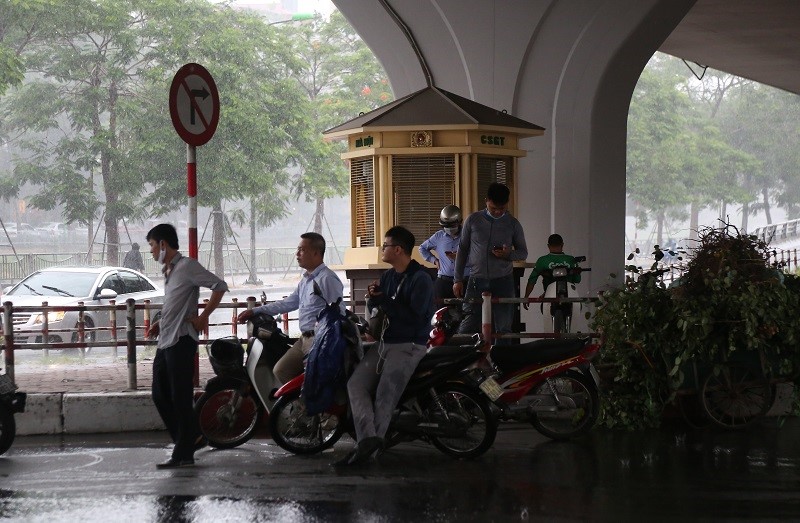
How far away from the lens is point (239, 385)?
8.34 metres

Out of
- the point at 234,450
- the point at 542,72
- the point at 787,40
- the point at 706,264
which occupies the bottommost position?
the point at 234,450

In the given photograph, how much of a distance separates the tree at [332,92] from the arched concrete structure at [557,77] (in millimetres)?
23052

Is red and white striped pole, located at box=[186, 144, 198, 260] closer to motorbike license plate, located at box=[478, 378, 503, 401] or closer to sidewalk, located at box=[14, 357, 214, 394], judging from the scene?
sidewalk, located at box=[14, 357, 214, 394]

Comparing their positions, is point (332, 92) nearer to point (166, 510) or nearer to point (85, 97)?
point (85, 97)

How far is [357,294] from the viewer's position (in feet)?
42.9

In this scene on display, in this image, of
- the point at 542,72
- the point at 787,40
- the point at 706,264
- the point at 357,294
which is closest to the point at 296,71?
the point at 787,40

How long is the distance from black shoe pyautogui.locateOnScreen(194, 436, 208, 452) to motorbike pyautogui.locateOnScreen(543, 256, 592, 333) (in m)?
3.80

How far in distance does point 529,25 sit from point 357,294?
15.9 feet

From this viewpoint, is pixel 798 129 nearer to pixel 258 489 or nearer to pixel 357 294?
pixel 357 294

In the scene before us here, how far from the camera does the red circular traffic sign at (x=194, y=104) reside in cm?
966

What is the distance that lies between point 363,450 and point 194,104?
3.91 m

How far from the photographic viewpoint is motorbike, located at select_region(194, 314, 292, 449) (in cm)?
824

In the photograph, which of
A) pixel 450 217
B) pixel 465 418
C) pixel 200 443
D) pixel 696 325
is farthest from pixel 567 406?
pixel 450 217

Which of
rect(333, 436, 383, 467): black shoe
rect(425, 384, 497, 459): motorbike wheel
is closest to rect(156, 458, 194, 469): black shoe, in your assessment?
rect(333, 436, 383, 467): black shoe
